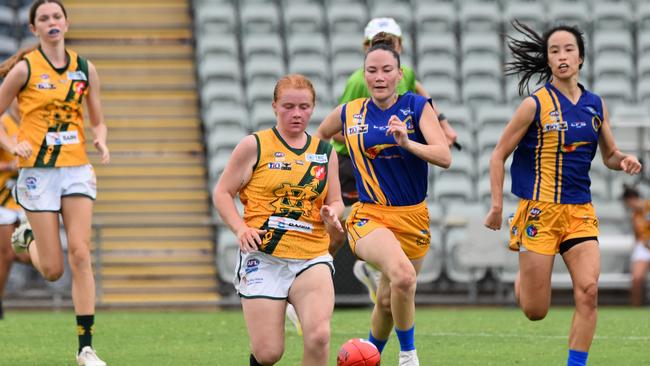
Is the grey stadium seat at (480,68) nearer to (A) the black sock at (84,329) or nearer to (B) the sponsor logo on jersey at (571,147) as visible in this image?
(B) the sponsor logo on jersey at (571,147)

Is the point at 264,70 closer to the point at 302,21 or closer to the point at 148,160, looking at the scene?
the point at 302,21

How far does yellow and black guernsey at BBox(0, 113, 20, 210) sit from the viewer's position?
10641 mm

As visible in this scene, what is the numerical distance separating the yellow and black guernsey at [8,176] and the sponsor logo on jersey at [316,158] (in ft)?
15.4

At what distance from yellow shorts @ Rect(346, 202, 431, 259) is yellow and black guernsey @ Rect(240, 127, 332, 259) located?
36.2 inches

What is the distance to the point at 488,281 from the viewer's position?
13.9m

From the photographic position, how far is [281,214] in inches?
249

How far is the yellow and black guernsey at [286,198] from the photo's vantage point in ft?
20.7

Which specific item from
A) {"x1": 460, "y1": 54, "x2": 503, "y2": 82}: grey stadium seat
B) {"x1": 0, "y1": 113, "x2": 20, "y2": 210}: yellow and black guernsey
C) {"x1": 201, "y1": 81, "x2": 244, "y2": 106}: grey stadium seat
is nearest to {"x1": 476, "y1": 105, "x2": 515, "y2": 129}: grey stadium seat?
{"x1": 460, "y1": 54, "x2": 503, "y2": 82}: grey stadium seat

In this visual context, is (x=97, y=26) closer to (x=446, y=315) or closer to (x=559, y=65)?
(x=446, y=315)

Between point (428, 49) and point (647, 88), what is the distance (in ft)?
9.79

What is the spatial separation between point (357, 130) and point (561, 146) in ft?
3.95

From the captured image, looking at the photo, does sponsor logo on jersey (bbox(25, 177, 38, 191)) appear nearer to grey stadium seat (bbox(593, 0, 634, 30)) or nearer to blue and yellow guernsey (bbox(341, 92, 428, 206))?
blue and yellow guernsey (bbox(341, 92, 428, 206))

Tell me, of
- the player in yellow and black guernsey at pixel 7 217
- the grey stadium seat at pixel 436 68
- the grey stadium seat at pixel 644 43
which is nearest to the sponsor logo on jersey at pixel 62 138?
the player in yellow and black guernsey at pixel 7 217

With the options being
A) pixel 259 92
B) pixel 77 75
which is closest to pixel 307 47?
pixel 259 92
